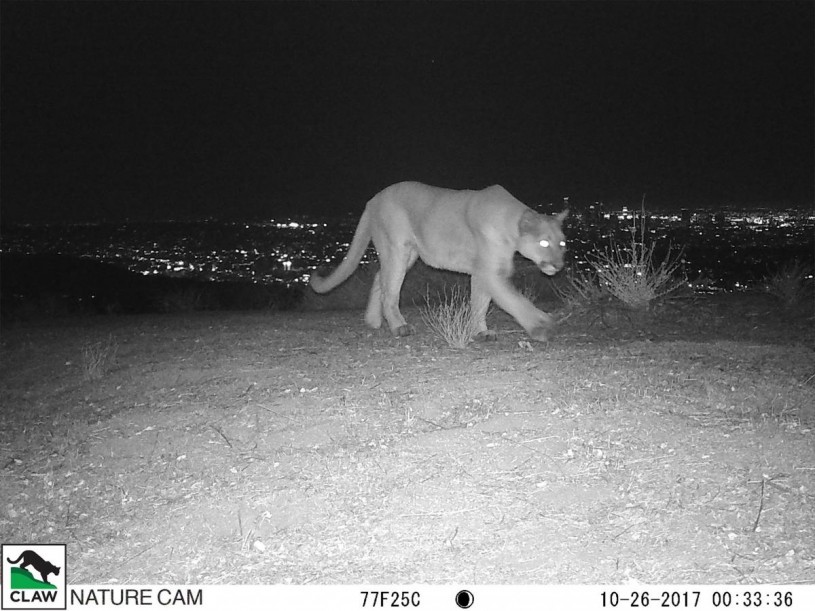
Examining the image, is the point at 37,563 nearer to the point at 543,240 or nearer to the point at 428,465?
the point at 428,465

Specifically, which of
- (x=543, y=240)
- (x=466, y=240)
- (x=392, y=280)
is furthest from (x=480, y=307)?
(x=392, y=280)

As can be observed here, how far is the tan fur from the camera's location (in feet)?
25.7

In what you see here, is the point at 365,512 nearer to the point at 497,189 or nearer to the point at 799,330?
the point at 497,189

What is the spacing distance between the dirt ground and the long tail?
230 cm

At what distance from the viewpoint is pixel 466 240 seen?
26.8 ft

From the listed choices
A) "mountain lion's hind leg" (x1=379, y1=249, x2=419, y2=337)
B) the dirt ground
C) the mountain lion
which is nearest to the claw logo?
the mountain lion

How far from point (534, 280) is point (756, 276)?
14.5ft

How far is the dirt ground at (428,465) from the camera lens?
339cm

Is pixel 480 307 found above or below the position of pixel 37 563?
above

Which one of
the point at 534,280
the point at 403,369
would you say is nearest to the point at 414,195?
the point at 403,369

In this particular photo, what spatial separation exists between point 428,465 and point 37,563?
2.06 metres

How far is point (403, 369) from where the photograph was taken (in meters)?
6.52

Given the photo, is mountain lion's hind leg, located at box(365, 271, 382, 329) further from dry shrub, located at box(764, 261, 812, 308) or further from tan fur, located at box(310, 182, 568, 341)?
dry shrub, located at box(764, 261, 812, 308)

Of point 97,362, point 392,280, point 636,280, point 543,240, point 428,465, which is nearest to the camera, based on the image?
point 428,465
